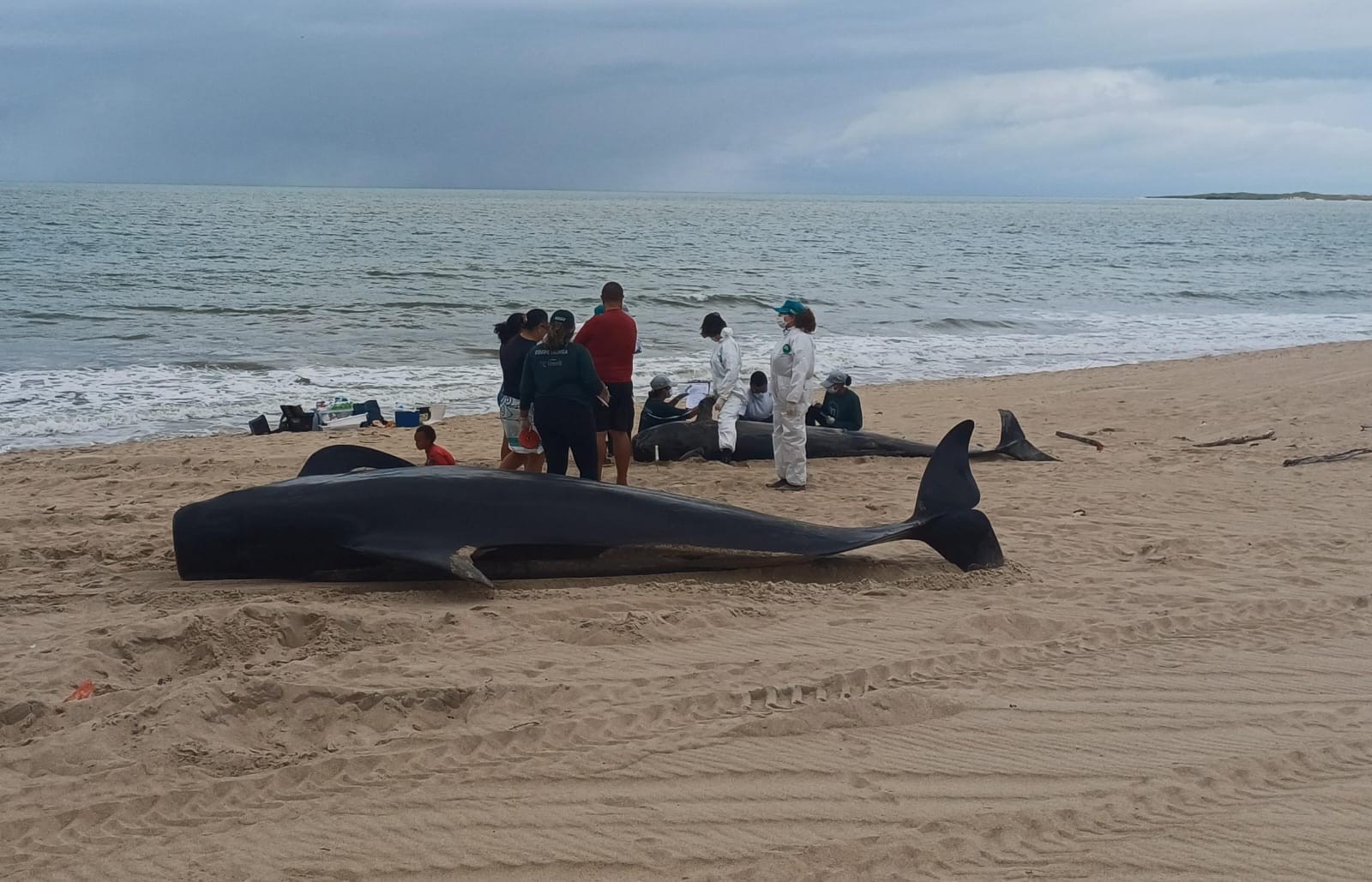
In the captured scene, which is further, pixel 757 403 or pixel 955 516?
pixel 757 403

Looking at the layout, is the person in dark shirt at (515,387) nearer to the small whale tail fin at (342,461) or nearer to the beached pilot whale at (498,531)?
the small whale tail fin at (342,461)

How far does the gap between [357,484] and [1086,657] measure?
4.54 meters

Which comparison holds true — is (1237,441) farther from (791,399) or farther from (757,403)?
(791,399)

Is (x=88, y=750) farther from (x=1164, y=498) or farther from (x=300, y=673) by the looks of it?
(x=1164, y=498)

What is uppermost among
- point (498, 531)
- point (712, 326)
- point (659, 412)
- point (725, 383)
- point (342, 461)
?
point (712, 326)

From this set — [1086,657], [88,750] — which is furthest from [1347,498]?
[88,750]

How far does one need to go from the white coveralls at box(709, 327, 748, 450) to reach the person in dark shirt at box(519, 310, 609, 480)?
3.29 meters

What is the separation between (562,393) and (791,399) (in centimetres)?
271

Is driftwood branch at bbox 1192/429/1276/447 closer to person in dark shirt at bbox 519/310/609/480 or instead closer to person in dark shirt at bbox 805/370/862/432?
person in dark shirt at bbox 805/370/862/432

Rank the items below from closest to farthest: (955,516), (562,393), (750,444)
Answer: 1. (955,516)
2. (562,393)
3. (750,444)

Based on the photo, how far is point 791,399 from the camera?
404 inches

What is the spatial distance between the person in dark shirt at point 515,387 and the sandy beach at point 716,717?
2786 mm

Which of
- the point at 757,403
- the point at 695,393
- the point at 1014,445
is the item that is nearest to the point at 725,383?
the point at 757,403

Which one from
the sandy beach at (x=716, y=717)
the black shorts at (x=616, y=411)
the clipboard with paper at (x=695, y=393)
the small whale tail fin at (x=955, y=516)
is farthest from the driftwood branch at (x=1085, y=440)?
the black shorts at (x=616, y=411)
